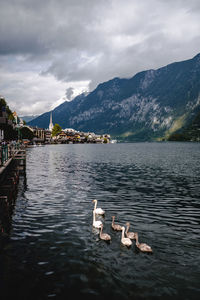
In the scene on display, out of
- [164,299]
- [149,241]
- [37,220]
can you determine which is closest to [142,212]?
[149,241]

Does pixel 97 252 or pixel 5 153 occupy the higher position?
pixel 5 153

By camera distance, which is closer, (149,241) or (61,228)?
(149,241)

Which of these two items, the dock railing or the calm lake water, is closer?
the calm lake water

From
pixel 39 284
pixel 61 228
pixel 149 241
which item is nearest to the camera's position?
pixel 39 284

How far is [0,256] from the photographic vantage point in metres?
15.6

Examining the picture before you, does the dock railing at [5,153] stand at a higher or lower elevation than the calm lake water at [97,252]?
higher

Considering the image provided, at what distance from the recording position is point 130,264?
1446 cm

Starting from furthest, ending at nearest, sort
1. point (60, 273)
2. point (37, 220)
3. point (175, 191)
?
point (175, 191)
point (37, 220)
point (60, 273)

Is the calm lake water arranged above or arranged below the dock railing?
below

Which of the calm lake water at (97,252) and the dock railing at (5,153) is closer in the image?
the calm lake water at (97,252)

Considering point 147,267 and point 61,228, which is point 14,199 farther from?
point 147,267

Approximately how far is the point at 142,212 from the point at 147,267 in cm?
1138

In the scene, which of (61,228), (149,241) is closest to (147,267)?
(149,241)

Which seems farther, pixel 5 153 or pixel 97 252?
pixel 5 153
